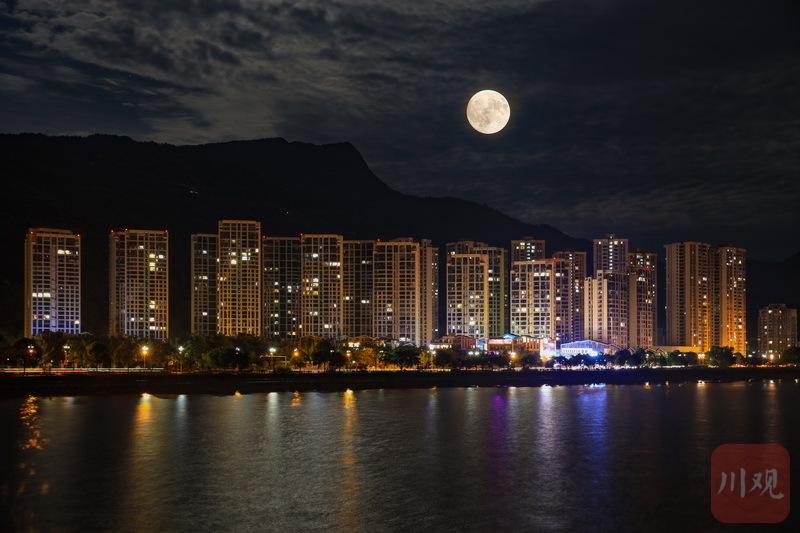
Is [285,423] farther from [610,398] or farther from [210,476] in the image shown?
[610,398]

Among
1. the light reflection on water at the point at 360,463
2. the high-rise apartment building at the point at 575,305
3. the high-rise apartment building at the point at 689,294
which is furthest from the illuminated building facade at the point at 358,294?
the light reflection on water at the point at 360,463

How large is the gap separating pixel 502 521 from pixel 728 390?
6227 centimetres

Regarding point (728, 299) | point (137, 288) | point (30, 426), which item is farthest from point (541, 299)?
point (30, 426)

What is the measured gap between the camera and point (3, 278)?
4345 inches

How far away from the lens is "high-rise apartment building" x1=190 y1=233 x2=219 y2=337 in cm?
10606

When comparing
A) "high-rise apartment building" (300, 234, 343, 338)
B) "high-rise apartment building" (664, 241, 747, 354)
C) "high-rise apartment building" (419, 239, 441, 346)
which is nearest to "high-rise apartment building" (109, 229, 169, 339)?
"high-rise apartment building" (300, 234, 343, 338)

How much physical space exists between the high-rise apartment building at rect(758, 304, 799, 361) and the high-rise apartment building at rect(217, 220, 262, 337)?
8917cm

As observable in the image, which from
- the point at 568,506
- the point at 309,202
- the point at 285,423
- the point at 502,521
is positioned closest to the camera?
the point at 502,521

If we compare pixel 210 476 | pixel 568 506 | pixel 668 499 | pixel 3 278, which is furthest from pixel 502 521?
pixel 3 278

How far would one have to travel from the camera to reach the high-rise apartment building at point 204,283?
106062 mm

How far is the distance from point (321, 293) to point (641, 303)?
5652cm

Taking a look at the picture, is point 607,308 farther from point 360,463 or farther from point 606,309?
point 360,463

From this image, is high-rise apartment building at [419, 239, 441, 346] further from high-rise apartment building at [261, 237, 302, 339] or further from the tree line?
high-rise apartment building at [261, 237, 302, 339]

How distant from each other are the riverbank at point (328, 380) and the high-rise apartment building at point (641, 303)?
27.5 metres
